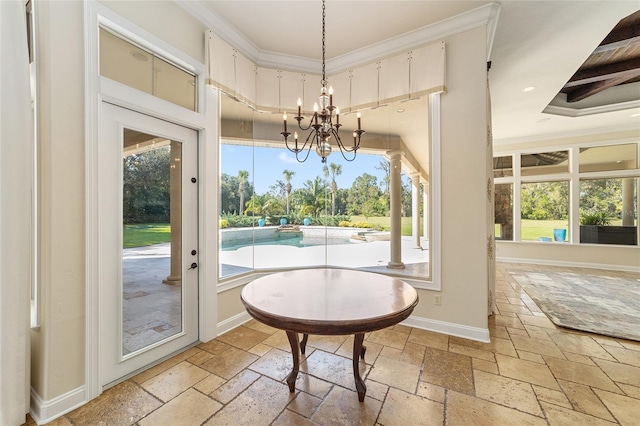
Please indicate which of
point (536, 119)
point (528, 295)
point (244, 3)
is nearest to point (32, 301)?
point (244, 3)

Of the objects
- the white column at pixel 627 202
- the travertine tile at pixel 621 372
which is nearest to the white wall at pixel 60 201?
the travertine tile at pixel 621 372

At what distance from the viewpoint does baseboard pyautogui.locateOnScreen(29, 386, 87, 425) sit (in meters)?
1.63

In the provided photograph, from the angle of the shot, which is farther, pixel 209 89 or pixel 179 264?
pixel 209 89

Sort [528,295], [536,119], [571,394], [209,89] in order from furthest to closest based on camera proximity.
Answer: [536,119]
[528,295]
[209,89]
[571,394]

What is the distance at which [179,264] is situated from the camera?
251 centimetres

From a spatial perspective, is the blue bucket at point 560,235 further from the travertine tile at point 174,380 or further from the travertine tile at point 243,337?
the travertine tile at point 174,380

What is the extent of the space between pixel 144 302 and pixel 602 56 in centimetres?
615

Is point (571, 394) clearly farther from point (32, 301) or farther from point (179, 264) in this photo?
point (32, 301)

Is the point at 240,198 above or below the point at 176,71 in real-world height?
below

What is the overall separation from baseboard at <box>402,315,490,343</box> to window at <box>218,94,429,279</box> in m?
0.51

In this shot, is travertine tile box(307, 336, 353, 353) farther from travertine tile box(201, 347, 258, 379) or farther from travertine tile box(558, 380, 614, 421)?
travertine tile box(558, 380, 614, 421)

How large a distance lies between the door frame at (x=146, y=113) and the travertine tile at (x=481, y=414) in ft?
7.41

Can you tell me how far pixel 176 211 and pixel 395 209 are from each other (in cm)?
258

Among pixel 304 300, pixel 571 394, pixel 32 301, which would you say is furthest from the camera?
pixel 571 394
